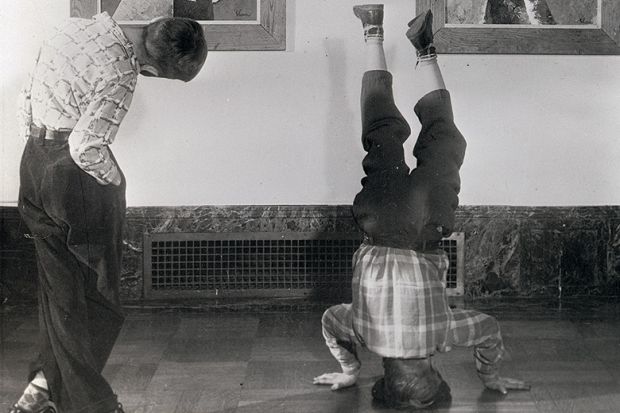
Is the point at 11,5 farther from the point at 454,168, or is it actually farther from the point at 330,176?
the point at 454,168

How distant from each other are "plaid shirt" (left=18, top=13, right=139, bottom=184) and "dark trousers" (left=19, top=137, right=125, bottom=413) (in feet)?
0.30

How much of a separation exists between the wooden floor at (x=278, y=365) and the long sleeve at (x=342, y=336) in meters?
0.10

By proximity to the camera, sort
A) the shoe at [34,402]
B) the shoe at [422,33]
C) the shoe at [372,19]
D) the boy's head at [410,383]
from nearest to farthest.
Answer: the shoe at [34,402], the boy's head at [410,383], the shoe at [422,33], the shoe at [372,19]

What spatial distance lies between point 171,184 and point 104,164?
5.65ft

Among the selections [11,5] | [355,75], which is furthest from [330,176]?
[11,5]

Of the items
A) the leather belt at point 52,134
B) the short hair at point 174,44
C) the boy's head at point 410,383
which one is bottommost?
the boy's head at point 410,383

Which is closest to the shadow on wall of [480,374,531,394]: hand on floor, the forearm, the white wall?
the white wall

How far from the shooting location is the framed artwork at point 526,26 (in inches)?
164

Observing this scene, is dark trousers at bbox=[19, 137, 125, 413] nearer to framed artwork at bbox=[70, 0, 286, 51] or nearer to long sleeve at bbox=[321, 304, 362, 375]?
long sleeve at bbox=[321, 304, 362, 375]

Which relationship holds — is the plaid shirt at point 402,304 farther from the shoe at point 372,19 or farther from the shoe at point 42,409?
the shoe at point 42,409

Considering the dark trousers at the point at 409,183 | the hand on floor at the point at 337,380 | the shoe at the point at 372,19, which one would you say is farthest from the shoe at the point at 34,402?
the shoe at the point at 372,19

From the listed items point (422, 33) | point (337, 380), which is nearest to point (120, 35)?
point (422, 33)

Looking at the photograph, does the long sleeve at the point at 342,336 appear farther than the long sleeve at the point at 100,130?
Yes

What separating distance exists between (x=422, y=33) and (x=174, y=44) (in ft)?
3.29
